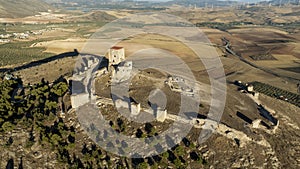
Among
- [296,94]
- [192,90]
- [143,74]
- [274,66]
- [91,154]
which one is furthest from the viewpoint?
[274,66]

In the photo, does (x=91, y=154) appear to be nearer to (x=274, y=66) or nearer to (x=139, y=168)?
(x=139, y=168)

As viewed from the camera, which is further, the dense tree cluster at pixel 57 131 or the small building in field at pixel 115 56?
the small building in field at pixel 115 56

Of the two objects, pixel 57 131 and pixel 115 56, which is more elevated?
pixel 115 56

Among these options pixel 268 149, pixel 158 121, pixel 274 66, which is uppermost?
pixel 158 121

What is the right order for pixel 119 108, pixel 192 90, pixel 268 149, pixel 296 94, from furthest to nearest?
pixel 296 94 < pixel 192 90 < pixel 119 108 < pixel 268 149

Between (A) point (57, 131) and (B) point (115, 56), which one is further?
(B) point (115, 56)

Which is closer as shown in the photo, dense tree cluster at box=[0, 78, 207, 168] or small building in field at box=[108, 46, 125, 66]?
dense tree cluster at box=[0, 78, 207, 168]

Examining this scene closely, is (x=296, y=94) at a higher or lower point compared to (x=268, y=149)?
lower

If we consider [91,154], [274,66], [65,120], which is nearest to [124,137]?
[91,154]

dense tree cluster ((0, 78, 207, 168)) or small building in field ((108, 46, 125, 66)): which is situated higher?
small building in field ((108, 46, 125, 66))

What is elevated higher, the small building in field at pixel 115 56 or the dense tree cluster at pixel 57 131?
the small building in field at pixel 115 56

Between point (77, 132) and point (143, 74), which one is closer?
point (77, 132)
